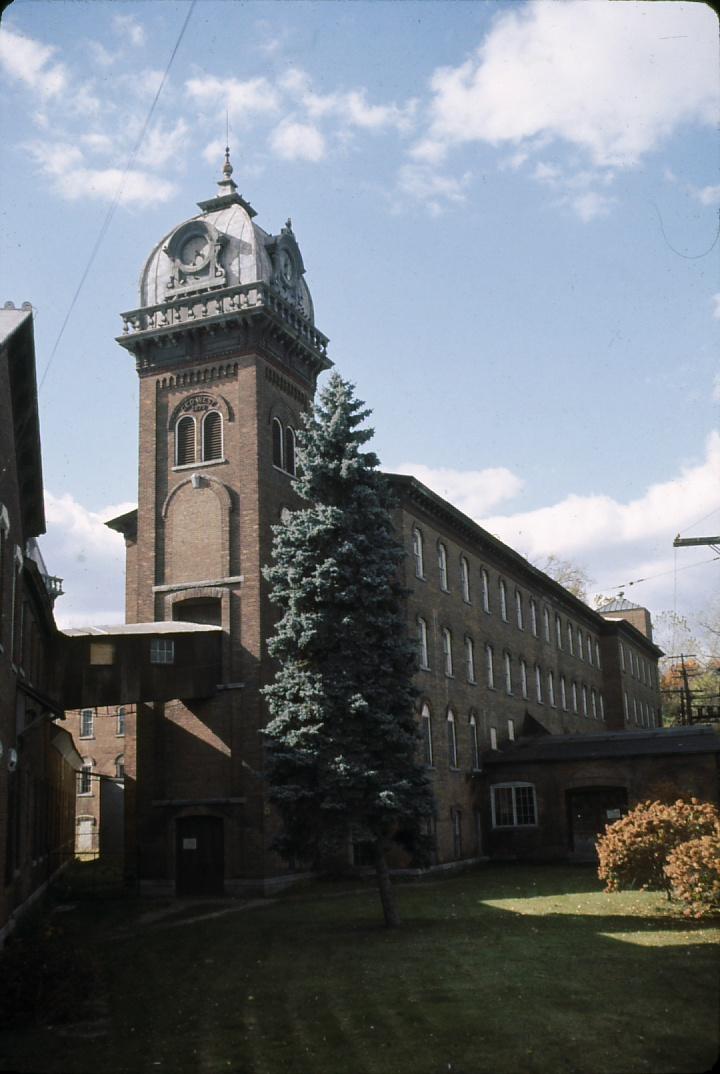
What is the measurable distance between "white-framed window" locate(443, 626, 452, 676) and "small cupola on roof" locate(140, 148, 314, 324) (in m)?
12.7

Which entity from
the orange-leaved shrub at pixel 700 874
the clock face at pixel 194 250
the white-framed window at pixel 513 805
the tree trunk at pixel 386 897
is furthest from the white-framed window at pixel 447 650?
the orange-leaved shrub at pixel 700 874

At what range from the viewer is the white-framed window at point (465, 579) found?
41125mm

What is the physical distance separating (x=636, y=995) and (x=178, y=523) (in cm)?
2321

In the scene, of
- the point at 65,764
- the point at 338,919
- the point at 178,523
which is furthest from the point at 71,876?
the point at 338,919

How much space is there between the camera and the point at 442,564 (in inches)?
1549

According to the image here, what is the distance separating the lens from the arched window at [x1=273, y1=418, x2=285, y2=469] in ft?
115

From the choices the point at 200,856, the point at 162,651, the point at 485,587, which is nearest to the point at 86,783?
the point at 485,587

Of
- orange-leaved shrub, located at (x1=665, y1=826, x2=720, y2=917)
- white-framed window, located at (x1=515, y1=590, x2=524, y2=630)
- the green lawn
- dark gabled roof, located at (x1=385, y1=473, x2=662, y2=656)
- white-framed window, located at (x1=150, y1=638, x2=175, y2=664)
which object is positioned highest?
dark gabled roof, located at (x1=385, y1=473, x2=662, y2=656)

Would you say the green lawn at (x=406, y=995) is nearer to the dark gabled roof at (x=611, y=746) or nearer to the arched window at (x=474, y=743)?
the dark gabled roof at (x=611, y=746)

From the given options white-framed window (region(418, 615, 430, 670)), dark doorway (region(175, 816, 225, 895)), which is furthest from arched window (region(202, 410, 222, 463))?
dark doorway (region(175, 816, 225, 895))

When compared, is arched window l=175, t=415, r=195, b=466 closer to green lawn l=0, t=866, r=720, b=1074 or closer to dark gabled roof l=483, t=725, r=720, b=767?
green lawn l=0, t=866, r=720, b=1074

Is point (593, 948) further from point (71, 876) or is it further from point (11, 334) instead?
point (71, 876)

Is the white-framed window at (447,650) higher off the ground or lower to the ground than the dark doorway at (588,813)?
higher

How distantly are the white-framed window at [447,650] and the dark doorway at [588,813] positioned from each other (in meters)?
6.70
